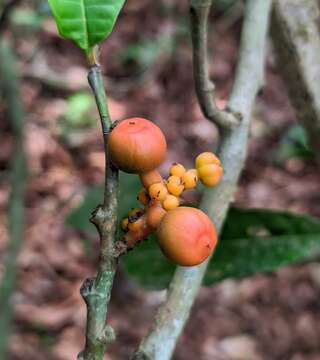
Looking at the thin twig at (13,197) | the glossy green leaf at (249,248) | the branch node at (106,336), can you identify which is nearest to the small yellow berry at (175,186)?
the branch node at (106,336)

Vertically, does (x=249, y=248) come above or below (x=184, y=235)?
below

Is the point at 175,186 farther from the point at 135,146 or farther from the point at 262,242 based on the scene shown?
the point at 262,242

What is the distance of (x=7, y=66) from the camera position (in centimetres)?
230

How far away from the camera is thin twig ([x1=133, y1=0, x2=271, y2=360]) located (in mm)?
708

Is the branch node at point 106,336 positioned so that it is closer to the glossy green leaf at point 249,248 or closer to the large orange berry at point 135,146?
the large orange berry at point 135,146

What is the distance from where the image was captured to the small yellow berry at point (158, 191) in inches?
22.1

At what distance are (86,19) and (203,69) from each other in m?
0.16

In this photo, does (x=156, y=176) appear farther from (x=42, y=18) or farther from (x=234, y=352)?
(x=42, y=18)

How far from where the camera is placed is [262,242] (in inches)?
47.1

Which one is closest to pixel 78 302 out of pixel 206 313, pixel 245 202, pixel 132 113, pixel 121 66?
pixel 206 313

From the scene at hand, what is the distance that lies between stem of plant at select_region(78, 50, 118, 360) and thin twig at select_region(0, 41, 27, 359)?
138 centimetres

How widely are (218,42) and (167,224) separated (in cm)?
350

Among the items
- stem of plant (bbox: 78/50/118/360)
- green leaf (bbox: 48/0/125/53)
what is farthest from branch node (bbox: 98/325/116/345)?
green leaf (bbox: 48/0/125/53)

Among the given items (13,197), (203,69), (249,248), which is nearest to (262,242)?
(249,248)
